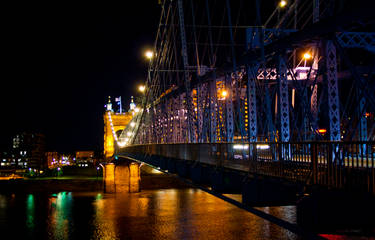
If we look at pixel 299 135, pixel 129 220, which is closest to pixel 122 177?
pixel 129 220

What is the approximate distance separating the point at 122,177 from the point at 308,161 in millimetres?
64206

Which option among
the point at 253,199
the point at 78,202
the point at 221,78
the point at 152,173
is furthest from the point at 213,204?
the point at 152,173

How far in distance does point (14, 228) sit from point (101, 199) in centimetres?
2744

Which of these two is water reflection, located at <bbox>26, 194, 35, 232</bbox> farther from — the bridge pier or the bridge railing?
the bridge railing

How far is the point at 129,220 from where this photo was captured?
4131cm

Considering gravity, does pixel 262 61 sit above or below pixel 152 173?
above

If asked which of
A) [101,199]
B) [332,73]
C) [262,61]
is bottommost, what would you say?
[101,199]

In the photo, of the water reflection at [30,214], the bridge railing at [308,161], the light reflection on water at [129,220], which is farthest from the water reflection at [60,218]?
the bridge railing at [308,161]

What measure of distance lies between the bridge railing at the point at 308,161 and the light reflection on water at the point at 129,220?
9.04ft

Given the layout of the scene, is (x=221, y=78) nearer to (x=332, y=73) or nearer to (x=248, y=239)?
(x=248, y=239)

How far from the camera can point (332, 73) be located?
50.0 ft

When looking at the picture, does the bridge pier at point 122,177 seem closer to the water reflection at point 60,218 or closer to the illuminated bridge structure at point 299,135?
the water reflection at point 60,218

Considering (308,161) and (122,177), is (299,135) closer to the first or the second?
(308,161)

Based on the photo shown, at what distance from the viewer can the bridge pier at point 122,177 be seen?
74.2 m
